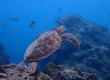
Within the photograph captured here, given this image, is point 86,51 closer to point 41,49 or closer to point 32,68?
point 41,49

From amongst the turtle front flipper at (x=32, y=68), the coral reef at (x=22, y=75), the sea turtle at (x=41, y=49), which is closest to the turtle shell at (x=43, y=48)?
the sea turtle at (x=41, y=49)

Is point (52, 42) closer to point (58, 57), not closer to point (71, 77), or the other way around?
point (71, 77)

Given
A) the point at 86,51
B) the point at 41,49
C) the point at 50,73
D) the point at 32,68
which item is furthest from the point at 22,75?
the point at 86,51

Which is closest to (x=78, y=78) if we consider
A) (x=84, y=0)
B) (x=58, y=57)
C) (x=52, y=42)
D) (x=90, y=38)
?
(x=52, y=42)

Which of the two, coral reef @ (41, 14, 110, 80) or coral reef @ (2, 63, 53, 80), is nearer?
coral reef @ (2, 63, 53, 80)

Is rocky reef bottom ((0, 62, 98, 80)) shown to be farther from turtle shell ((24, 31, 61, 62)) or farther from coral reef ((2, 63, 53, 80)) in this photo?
turtle shell ((24, 31, 61, 62))

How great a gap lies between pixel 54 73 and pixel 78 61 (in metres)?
8.46

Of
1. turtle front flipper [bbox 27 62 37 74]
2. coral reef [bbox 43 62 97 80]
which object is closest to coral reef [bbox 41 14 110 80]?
coral reef [bbox 43 62 97 80]

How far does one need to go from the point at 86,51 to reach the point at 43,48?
33.2 ft

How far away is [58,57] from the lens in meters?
17.1

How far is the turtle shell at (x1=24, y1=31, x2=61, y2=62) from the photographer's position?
496 centimetres

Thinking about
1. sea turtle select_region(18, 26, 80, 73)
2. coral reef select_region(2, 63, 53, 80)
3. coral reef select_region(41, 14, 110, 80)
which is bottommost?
coral reef select_region(2, 63, 53, 80)

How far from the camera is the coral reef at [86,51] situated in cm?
1285

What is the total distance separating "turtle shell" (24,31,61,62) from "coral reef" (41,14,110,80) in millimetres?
7890
